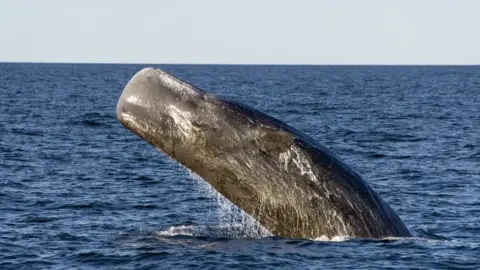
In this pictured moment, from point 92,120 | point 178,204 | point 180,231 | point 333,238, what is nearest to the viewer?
point 333,238

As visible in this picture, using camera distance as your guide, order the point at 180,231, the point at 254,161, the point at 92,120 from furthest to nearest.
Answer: the point at 92,120 < the point at 180,231 < the point at 254,161

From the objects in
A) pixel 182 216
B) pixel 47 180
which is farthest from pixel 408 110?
pixel 182 216

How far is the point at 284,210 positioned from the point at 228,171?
0.92 metres

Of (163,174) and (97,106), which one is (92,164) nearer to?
(163,174)

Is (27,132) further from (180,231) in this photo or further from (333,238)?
(333,238)

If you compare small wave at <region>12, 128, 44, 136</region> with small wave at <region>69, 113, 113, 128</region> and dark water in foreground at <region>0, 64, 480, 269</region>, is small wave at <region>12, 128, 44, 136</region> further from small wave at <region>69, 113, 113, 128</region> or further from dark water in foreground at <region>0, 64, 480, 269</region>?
small wave at <region>69, 113, 113, 128</region>

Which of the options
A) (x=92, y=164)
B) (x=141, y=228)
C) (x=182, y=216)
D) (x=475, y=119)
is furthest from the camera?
(x=475, y=119)

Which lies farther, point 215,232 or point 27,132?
point 27,132

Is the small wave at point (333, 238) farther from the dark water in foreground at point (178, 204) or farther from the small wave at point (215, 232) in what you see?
the small wave at point (215, 232)

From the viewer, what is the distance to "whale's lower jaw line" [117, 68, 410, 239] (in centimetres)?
1351

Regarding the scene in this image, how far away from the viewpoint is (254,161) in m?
13.6

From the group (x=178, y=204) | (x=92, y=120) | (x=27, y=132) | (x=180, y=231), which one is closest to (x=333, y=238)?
(x=180, y=231)

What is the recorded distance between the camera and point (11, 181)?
103ft

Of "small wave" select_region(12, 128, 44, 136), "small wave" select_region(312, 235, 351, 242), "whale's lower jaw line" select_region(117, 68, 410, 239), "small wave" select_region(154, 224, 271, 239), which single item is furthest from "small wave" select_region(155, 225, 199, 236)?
"small wave" select_region(12, 128, 44, 136)
